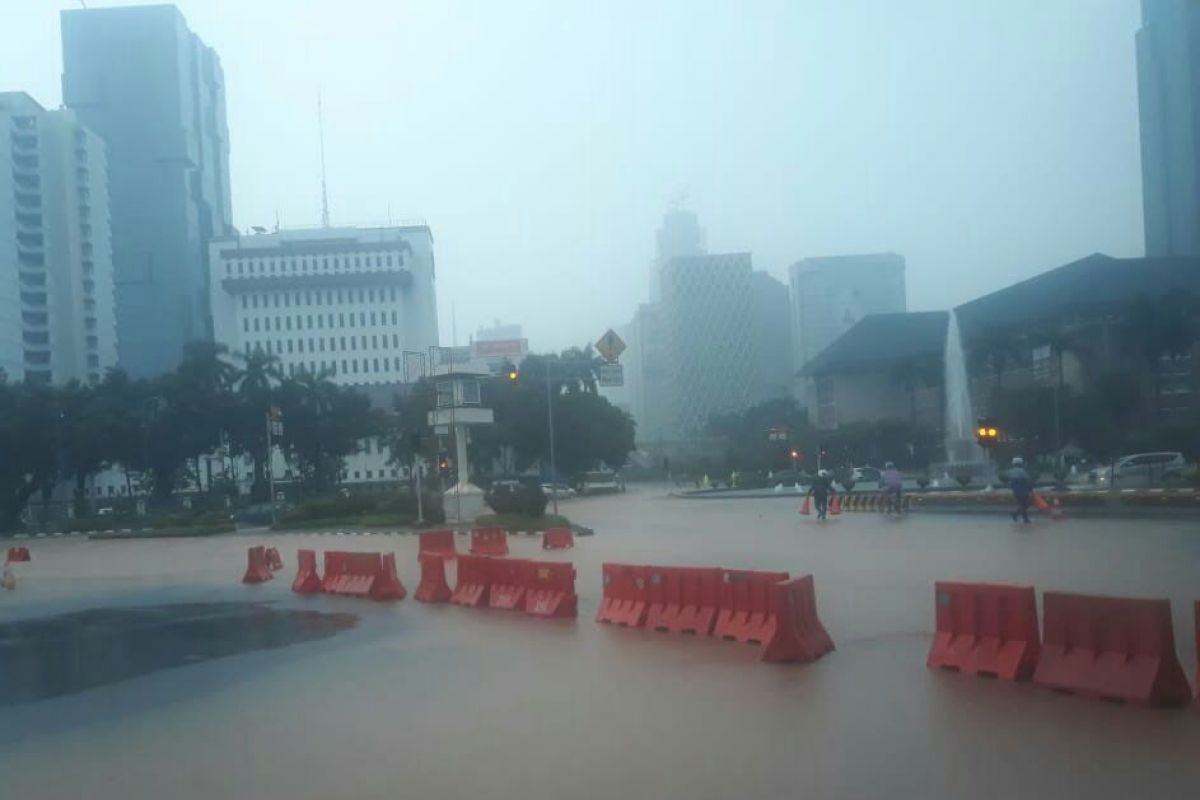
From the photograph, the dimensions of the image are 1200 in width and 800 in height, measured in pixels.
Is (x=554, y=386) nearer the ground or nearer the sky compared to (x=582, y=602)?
nearer the sky

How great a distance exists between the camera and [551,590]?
710 inches

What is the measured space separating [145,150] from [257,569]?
523ft

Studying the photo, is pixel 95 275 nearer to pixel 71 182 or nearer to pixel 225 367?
pixel 71 182

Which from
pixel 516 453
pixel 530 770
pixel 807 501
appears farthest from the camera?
pixel 516 453

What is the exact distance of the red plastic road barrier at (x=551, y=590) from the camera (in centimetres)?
1767

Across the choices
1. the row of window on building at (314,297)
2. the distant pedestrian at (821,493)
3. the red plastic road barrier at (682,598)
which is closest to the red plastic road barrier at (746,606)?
the red plastic road barrier at (682,598)

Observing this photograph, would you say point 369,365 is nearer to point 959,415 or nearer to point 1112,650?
point 959,415

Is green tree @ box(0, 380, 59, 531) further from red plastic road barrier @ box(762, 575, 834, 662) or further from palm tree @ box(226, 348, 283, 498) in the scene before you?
red plastic road barrier @ box(762, 575, 834, 662)

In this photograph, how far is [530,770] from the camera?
8.96 meters

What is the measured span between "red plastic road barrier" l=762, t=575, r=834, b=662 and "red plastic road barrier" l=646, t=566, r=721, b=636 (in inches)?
79.0

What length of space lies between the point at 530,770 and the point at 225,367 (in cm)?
7754

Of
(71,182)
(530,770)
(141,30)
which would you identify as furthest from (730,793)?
(141,30)

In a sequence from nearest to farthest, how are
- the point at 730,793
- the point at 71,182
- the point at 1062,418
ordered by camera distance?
the point at 730,793 → the point at 1062,418 → the point at 71,182

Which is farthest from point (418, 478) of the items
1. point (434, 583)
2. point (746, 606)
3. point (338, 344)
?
point (338, 344)
